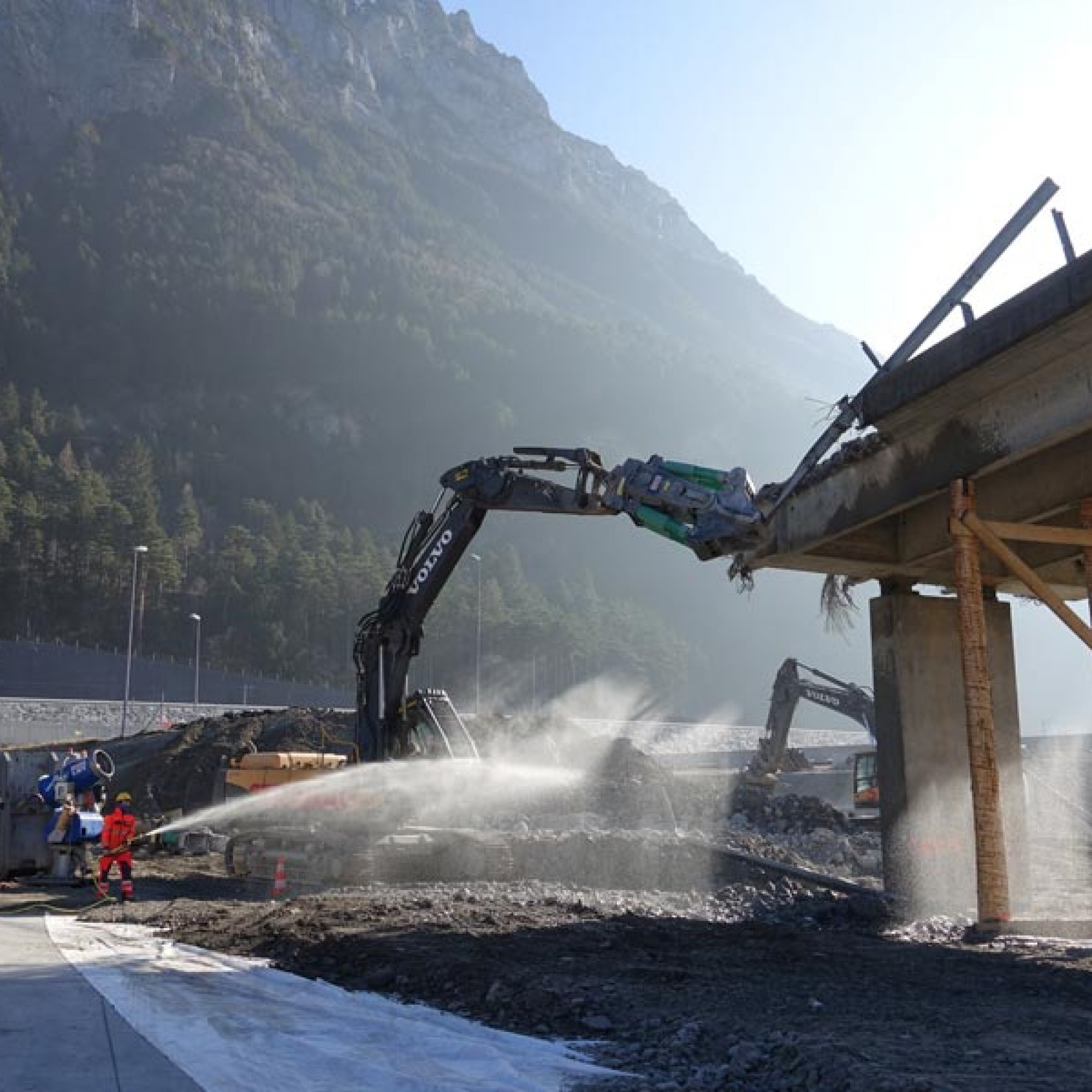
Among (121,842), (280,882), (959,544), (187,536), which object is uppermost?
(187,536)

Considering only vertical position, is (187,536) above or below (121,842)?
above

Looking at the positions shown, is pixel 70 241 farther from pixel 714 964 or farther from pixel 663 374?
pixel 714 964

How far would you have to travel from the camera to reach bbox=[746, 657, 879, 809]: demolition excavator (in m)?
29.9

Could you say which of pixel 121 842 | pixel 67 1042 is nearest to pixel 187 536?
pixel 121 842

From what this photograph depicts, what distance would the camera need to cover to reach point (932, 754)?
500 inches

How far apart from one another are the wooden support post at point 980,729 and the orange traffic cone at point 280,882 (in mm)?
8737

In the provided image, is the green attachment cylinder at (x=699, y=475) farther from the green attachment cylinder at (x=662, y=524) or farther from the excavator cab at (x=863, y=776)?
the excavator cab at (x=863, y=776)

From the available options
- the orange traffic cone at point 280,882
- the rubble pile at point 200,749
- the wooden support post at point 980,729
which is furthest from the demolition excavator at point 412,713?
the rubble pile at point 200,749

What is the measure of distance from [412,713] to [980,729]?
29.3 feet

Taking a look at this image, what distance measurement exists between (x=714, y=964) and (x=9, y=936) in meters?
6.25

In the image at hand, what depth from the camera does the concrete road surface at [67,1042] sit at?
5.45 meters

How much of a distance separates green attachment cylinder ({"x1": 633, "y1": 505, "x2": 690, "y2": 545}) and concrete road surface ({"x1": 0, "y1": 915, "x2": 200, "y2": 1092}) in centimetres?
728

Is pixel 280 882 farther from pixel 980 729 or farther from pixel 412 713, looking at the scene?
pixel 980 729

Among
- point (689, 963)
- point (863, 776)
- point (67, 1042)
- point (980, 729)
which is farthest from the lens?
point (863, 776)
